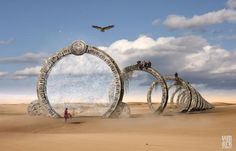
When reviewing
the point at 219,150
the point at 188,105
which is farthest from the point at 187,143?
the point at 188,105

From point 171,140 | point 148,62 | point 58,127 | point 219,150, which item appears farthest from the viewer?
point 148,62

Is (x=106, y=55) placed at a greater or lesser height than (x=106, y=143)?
greater

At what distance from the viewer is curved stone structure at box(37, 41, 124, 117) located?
1250 inches

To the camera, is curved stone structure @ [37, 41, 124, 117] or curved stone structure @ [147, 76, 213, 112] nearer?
curved stone structure @ [37, 41, 124, 117]

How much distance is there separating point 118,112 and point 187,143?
16049 mm

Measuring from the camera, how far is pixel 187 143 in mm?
16375

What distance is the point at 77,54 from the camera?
1284 inches

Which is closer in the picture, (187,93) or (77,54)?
(77,54)

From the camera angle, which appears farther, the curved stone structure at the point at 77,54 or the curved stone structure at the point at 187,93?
the curved stone structure at the point at 187,93

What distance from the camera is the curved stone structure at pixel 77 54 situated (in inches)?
1250

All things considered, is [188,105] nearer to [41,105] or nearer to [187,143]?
[41,105]

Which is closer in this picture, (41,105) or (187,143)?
(187,143)

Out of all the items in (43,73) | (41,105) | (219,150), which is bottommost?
(219,150)

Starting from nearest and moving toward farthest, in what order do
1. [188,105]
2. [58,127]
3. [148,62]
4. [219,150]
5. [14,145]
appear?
1. [219,150]
2. [14,145]
3. [58,127]
4. [148,62]
5. [188,105]
